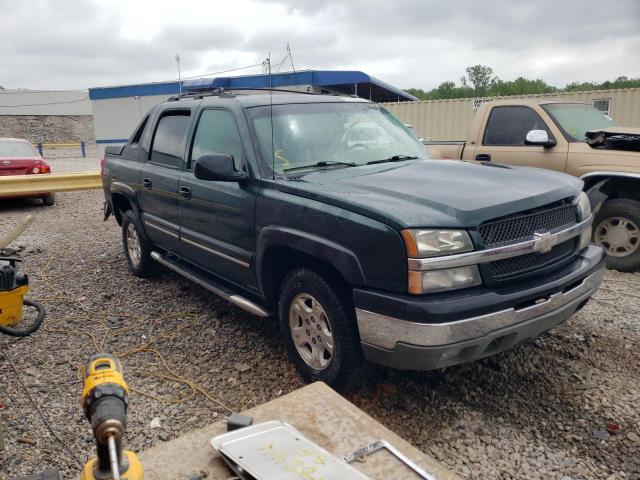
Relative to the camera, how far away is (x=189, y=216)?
180 inches

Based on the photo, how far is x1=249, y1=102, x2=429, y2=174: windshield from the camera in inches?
152

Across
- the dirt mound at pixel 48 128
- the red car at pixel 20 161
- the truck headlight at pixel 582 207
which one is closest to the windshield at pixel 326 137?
the truck headlight at pixel 582 207

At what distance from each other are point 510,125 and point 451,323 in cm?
487

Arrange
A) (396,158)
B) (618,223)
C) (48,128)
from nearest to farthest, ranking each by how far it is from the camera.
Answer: (396,158), (618,223), (48,128)

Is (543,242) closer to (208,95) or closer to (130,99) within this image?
(208,95)

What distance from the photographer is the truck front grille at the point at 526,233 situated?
9.64 ft

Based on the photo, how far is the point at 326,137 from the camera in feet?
13.3

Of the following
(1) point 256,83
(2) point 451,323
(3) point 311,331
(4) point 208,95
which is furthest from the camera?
(1) point 256,83

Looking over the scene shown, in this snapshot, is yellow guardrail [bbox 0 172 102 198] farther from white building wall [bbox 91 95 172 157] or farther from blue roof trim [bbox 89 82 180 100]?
white building wall [bbox 91 95 172 157]

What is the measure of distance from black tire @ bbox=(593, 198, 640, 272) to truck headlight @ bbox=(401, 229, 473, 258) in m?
3.93

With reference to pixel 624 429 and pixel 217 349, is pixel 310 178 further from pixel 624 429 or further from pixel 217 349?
pixel 624 429

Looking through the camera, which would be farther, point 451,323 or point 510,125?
point 510,125

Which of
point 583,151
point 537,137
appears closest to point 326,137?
point 537,137

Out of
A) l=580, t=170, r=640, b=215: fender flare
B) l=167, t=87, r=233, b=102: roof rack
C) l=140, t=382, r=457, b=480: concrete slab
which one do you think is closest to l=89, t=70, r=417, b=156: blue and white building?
l=580, t=170, r=640, b=215: fender flare
